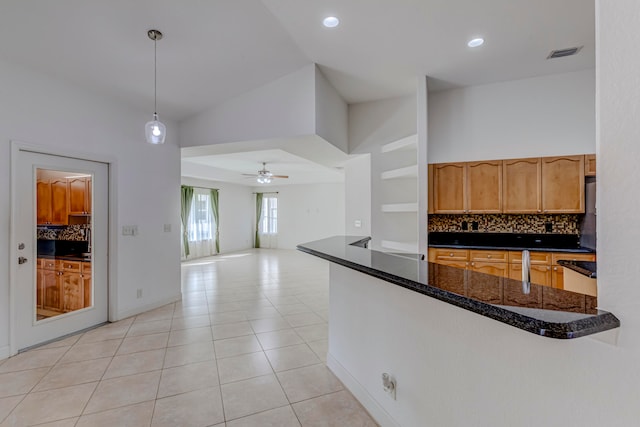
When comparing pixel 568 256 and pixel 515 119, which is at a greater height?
pixel 515 119

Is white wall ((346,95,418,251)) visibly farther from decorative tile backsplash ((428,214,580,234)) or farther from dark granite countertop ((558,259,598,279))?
dark granite countertop ((558,259,598,279))

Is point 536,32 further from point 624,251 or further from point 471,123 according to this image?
point 624,251

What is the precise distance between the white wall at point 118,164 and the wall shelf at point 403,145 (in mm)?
3180

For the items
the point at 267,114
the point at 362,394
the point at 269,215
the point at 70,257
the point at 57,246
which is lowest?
the point at 362,394

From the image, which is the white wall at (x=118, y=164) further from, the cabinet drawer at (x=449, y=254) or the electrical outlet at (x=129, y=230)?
the cabinet drawer at (x=449, y=254)

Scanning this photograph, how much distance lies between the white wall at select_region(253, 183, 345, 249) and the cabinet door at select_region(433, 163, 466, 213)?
610cm

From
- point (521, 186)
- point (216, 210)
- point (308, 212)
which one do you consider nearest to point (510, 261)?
point (521, 186)

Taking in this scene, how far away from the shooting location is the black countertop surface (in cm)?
411

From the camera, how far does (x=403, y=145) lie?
4684mm

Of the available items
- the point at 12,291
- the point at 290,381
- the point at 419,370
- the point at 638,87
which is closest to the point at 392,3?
the point at 638,87

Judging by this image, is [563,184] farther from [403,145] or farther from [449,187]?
[403,145]

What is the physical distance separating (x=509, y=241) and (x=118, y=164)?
528cm

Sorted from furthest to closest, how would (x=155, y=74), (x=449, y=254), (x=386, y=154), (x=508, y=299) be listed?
(x=386, y=154) < (x=449, y=254) < (x=155, y=74) < (x=508, y=299)

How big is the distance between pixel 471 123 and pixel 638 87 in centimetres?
407
